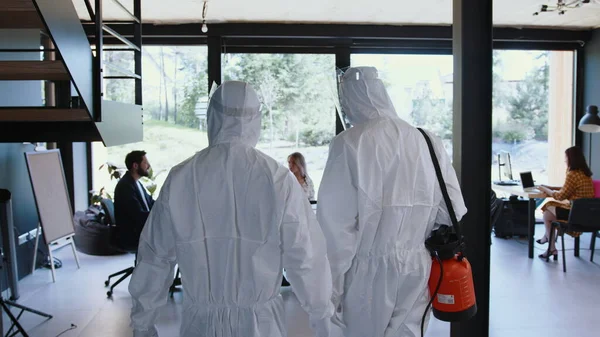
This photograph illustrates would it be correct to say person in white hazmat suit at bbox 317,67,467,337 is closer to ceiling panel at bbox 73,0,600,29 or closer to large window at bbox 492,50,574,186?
ceiling panel at bbox 73,0,600,29

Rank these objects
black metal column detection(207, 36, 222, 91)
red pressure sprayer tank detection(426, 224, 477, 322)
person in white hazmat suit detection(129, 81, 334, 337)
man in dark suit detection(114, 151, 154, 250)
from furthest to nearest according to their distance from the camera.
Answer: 1. black metal column detection(207, 36, 222, 91)
2. man in dark suit detection(114, 151, 154, 250)
3. red pressure sprayer tank detection(426, 224, 477, 322)
4. person in white hazmat suit detection(129, 81, 334, 337)

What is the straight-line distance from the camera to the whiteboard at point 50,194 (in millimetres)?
4828

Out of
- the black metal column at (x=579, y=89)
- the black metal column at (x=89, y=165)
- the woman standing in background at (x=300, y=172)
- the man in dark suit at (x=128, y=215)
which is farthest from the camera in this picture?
the black metal column at (x=579, y=89)

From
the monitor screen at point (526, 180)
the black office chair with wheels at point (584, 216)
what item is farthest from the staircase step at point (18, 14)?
the monitor screen at point (526, 180)

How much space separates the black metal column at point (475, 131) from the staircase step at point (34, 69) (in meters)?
1.92

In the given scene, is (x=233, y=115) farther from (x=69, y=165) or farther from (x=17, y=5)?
(x=69, y=165)

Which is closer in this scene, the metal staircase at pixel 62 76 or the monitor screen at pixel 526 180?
the metal staircase at pixel 62 76

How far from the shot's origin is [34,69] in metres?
2.43

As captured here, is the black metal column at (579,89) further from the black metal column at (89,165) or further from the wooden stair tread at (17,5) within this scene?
the wooden stair tread at (17,5)

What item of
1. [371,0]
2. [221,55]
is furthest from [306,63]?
[371,0]

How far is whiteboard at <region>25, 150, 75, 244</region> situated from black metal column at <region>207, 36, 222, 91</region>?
2.09 metres

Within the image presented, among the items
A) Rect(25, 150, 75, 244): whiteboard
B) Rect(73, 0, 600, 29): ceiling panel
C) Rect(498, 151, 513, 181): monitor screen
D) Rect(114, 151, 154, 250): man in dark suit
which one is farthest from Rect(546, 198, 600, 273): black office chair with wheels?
Rect(25, 150, 75, 244): whiteboard

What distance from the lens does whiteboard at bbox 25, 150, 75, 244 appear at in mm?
4828

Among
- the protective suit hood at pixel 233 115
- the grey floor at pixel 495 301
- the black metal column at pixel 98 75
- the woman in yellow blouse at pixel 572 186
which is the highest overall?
the black metal column at pixel 98 75
